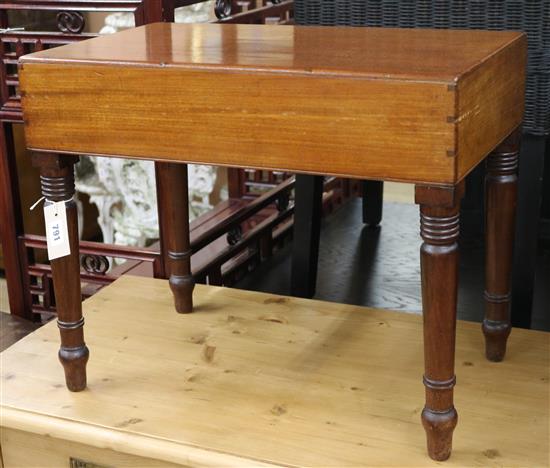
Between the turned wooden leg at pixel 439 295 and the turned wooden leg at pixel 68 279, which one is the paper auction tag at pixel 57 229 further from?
the turned wooden leg at pixel 439 295

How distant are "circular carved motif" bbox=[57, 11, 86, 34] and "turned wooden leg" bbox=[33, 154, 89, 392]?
496mm

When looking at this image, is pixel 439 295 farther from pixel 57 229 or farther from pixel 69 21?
pixel 69 21

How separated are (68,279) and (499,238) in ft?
1.97

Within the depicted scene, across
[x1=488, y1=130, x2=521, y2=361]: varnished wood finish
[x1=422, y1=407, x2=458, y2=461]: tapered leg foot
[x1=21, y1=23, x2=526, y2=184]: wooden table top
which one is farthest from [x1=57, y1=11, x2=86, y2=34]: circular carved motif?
[x1=422, y1=407, x2=458, y2=461]: tapered leg foot

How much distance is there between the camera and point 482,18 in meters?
1.50

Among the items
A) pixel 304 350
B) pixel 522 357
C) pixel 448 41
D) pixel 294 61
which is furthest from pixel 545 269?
pixel 294 61

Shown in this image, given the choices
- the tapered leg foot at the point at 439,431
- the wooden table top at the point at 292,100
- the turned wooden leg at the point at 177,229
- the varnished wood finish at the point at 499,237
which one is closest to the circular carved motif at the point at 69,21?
the turned wooden leg at the point at 177,229

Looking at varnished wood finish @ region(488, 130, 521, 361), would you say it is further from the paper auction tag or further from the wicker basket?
the paper auction tag

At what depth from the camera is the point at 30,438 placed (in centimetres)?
133

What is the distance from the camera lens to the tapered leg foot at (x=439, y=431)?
1.11m

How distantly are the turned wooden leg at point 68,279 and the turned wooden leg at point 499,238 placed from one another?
0.57 metres

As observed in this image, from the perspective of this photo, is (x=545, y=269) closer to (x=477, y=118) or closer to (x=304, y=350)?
(x=304, y=350)

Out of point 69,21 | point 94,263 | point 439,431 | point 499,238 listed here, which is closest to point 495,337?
point 499,238

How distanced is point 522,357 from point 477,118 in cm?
52
